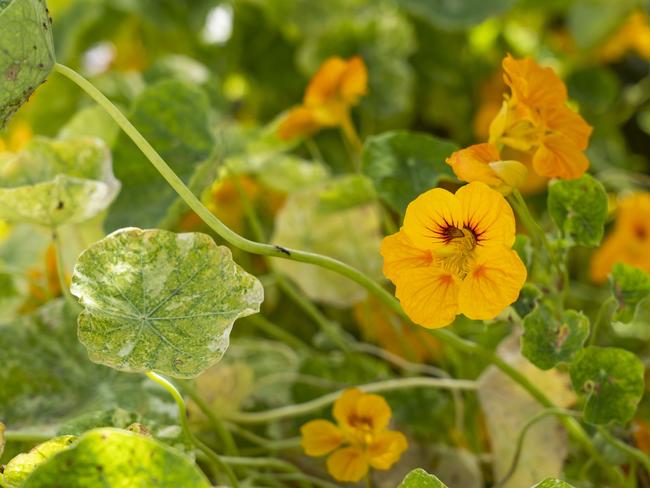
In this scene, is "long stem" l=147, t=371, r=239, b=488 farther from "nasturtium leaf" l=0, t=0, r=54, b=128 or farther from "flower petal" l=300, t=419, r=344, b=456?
"nasturtium leaf" l=0, t=0, r=54, b=128

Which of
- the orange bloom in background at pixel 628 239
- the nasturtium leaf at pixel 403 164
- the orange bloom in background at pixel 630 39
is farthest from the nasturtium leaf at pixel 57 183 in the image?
the orange bloom in background at pixel 630 39

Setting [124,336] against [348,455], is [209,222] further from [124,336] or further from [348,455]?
[348,455]

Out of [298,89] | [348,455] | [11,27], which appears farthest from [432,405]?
[298,89]

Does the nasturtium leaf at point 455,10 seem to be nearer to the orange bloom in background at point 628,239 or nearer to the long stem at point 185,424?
the orange bloom in background at point 628,239

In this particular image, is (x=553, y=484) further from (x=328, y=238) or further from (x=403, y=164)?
(x=328, y=238)

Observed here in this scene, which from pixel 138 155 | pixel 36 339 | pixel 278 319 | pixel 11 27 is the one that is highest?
pixel 11 27

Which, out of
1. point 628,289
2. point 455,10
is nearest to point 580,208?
point 628,289

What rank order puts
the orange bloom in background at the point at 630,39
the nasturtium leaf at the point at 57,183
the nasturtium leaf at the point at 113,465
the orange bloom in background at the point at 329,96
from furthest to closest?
the orange bloom in background at the point at 630,39
the orange bloom in background at the point at 329,96
the nasturtium leaf at the point at 57,183
the nasturtium leaf at the point at 113,465
